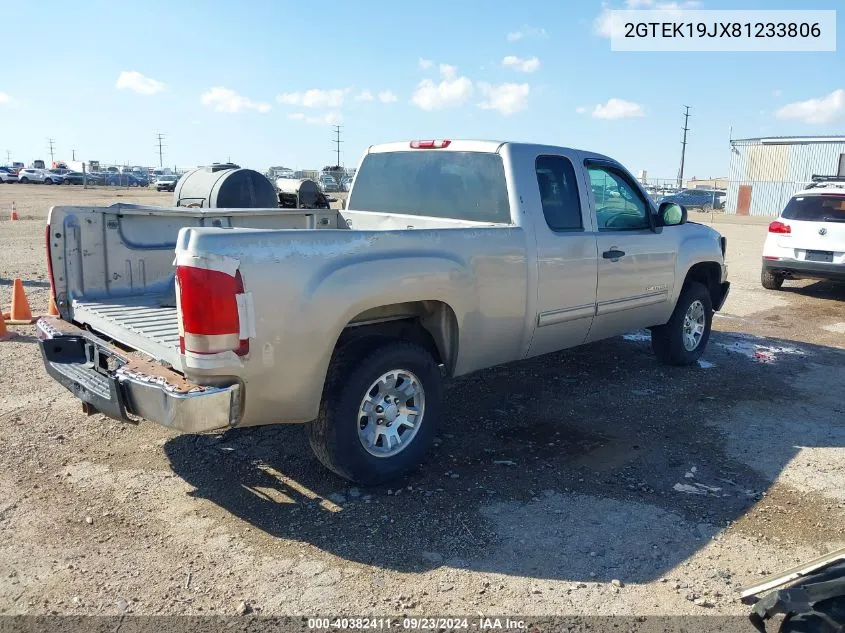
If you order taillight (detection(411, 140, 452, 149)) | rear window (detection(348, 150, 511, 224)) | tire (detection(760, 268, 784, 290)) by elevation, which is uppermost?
taillight (detection(411, 140, 452, 149))

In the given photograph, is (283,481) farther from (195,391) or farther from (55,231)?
(55,231)

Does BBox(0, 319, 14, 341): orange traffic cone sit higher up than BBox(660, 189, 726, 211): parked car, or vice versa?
BBox(660, 189, 726, 211): parked car

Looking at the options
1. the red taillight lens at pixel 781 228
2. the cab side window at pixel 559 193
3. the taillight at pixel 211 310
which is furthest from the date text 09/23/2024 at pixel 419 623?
the red taillight lens at pixel 781 228

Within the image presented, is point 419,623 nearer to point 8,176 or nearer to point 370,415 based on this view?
point 370,415

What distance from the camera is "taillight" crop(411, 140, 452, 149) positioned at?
5.34 m

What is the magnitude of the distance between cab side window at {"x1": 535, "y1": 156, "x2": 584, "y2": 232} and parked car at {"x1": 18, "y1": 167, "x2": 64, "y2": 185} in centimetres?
6132

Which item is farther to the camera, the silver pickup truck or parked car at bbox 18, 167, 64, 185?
parked car at bbox 18, 167, 64, 185

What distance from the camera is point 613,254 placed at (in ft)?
18.0

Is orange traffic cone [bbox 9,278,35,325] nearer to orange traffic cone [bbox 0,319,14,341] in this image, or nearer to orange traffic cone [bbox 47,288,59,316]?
orange traffic cone [bbox 0,319,14,341]

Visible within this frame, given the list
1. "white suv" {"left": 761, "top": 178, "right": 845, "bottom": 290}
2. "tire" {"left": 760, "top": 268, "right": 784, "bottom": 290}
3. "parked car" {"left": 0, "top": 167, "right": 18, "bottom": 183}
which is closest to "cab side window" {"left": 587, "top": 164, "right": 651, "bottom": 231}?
"white suv" {"left": 761, "top": 178, "right": 845, "bottom": 290}

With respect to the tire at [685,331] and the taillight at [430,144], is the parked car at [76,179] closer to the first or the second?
the taillight at [430,144]

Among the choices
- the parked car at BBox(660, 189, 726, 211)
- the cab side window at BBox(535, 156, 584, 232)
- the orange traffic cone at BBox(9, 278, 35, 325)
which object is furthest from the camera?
the parked car at BBox(660, 189, 726, 211)

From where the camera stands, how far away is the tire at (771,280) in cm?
1178

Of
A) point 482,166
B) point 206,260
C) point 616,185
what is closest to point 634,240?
point 616,185
